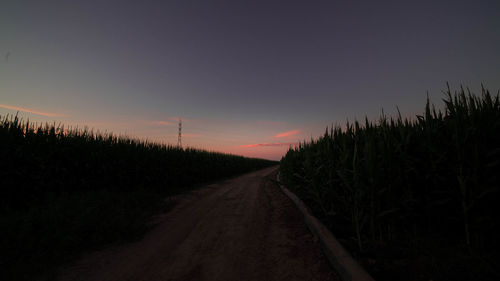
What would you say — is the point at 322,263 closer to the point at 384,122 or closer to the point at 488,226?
the point at 488,226

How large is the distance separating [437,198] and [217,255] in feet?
11.6

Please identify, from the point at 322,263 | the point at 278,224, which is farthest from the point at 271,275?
the point at 278,224

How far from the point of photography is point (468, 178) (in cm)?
212

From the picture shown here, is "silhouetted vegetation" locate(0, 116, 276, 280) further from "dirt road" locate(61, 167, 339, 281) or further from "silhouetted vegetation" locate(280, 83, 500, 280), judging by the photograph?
"silhouetted vegetation" locate(280, 83, 500, 280)

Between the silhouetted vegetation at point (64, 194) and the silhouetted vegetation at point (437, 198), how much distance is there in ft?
16.9

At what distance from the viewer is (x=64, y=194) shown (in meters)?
6.32

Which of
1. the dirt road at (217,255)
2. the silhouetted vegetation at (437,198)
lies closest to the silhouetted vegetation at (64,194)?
the dirt road at (217,255)

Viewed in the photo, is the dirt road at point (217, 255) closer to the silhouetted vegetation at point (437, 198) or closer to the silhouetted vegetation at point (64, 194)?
the silhouetted vegetation at point (64, 194)

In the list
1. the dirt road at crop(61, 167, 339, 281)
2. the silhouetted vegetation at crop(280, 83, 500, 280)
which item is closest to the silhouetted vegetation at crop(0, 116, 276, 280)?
the dirt road at crop(61, 167, 339, 281)

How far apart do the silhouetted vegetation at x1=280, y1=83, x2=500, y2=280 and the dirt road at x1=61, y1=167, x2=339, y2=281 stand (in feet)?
2.82

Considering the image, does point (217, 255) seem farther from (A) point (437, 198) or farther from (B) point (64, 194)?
(B) point (64, 194)

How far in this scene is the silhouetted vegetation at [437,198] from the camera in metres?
2.05

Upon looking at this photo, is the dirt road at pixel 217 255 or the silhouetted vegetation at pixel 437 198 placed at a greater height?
the silhouetted vegetation at pixel 437 198

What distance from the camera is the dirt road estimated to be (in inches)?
106
